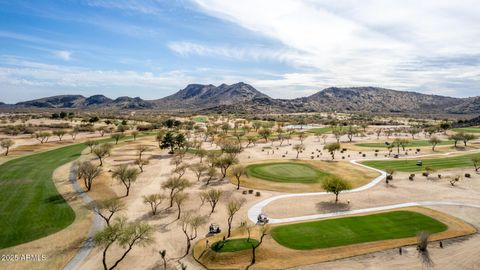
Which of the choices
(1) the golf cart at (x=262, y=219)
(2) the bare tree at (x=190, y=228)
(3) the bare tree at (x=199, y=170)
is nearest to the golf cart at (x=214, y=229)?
(2) the bare tree at (x=190, y=228)

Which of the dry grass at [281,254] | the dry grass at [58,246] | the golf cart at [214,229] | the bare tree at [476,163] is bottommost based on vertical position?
the dry grass at [58,246]

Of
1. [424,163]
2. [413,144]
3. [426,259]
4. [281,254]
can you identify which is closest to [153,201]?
[281,254]

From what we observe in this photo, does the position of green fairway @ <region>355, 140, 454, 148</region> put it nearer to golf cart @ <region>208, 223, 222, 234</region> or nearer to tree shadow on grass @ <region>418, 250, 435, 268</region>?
tree shadow on grass @ <region>418, 250, 435, 268</region>

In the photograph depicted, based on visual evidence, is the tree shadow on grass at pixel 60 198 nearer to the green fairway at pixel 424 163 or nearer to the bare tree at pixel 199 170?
the bare tree at pixel 199 170

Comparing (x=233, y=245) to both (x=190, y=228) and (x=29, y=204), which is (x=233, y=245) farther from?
(x=29, y=204)

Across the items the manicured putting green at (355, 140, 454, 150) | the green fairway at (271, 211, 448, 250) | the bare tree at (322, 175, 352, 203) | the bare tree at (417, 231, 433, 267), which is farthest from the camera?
the manicured putting green at (355, 140, 454, 150)

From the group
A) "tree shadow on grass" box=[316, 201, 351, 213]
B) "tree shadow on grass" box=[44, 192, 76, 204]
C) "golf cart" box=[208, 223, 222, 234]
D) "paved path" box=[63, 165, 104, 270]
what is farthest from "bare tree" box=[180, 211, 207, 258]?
"tree shadow on grass" box=[44, 192, 76, 204]
